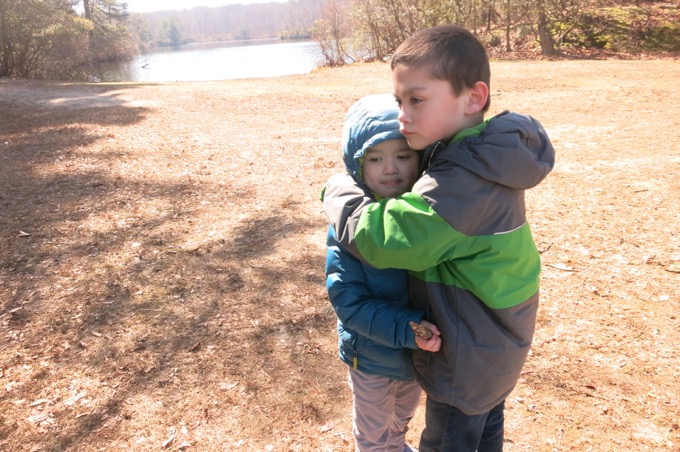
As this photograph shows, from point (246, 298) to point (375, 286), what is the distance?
86.4 inches

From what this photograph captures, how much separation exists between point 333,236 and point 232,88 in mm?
13591

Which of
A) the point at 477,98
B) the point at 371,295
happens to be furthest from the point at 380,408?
the point at 477,98

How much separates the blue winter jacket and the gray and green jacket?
0.10 metres

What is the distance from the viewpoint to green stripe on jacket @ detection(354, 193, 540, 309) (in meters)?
1.46

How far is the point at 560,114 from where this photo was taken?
29.1ft

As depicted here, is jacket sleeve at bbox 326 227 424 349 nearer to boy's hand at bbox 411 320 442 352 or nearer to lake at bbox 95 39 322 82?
boy's hand at bbox 411 320 442 352

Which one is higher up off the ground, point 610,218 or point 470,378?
point 470,378

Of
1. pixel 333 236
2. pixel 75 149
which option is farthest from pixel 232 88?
pixel 333 236

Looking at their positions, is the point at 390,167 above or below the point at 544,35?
below

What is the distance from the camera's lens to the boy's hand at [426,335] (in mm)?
1567

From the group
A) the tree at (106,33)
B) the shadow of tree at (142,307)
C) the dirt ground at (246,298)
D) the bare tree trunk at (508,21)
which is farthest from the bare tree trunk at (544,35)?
the tree at (106,33)

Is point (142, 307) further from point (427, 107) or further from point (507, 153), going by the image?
point (507, 153)

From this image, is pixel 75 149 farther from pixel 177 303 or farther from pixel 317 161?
pixel 177 303

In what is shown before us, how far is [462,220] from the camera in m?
1.45
